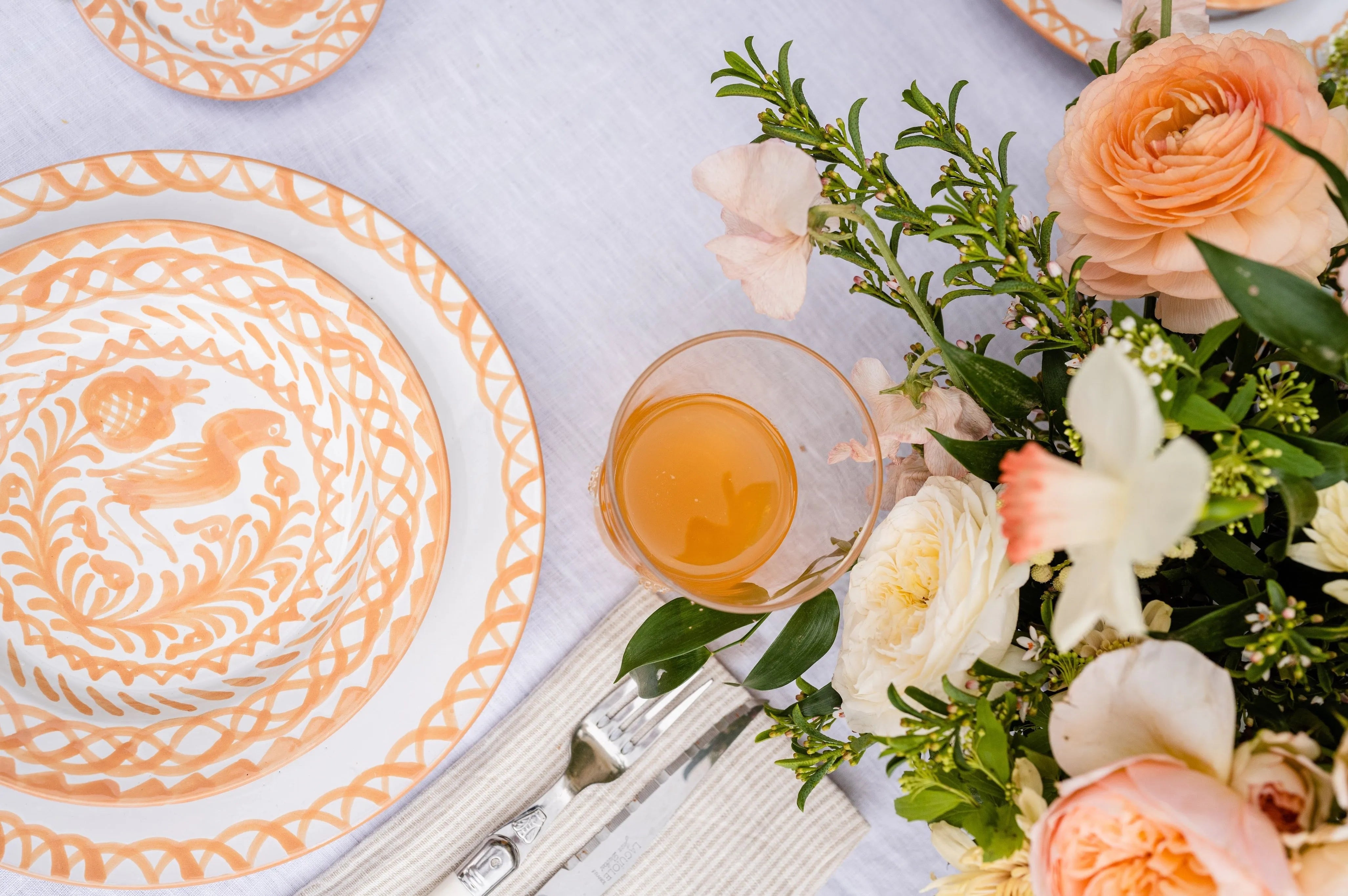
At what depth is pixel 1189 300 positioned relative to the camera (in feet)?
1.33

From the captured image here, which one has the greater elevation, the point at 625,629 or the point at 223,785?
the point at 223,785

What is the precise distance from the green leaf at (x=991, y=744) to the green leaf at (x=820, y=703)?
0.16 meters

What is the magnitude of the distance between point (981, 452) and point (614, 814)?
0.43m

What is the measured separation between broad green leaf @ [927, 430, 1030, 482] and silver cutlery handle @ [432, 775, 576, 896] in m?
0.41

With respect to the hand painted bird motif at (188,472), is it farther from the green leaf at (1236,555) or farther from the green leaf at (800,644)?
the green leaf at (1236,555)

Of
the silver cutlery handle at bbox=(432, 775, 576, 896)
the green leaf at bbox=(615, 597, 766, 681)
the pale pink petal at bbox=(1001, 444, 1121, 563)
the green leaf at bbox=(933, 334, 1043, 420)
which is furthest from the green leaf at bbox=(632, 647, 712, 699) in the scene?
the pale pink petal at bbox=(1001, 444, 1121, 563)

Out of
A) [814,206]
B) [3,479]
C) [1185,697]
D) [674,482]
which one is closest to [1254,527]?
[1185,697]

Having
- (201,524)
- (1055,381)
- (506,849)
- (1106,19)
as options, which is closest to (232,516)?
(201,524)

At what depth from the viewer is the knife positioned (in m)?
0.63

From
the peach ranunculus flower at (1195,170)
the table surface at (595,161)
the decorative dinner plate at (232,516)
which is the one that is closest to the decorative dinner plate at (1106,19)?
the table surface at (595,161)

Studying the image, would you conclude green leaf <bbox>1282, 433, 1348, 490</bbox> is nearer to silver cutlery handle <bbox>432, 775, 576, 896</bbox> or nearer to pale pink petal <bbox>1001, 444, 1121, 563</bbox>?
pale pink petal <bbox>1001, 444, 1121, 563</bbox>

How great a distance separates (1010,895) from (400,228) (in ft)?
1.73

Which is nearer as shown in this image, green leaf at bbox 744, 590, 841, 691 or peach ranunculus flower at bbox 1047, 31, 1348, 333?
peach ranunculus flower at bbox 1047, 31, 1348, 333

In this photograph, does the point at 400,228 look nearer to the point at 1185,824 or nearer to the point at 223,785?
the point at 223,785
